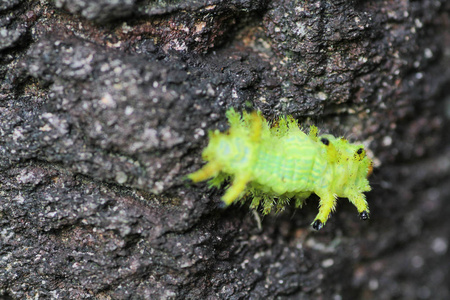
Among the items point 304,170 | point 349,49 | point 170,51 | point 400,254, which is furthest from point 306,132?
point 400,254

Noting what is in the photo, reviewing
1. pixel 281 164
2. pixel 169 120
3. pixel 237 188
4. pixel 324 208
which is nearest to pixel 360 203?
pixel 324 208

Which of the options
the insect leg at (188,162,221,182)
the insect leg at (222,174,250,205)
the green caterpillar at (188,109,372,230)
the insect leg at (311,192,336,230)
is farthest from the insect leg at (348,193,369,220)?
the insect leg at (188,162,221,182)

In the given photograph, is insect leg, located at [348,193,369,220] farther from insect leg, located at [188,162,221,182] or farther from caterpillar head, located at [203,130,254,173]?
insect leg, located at [188,162,221,182]

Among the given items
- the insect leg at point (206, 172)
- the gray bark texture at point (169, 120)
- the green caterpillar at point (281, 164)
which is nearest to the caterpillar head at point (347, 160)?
the green caterpillar at point (281, 164)

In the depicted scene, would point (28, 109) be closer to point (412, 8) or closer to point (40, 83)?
point (40, 83)

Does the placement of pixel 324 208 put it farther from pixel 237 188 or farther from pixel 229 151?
pixel 229 151

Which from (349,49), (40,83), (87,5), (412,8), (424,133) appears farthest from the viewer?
(424,133)

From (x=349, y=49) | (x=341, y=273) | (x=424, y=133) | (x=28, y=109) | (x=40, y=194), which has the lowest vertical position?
(x=341, y=273)
